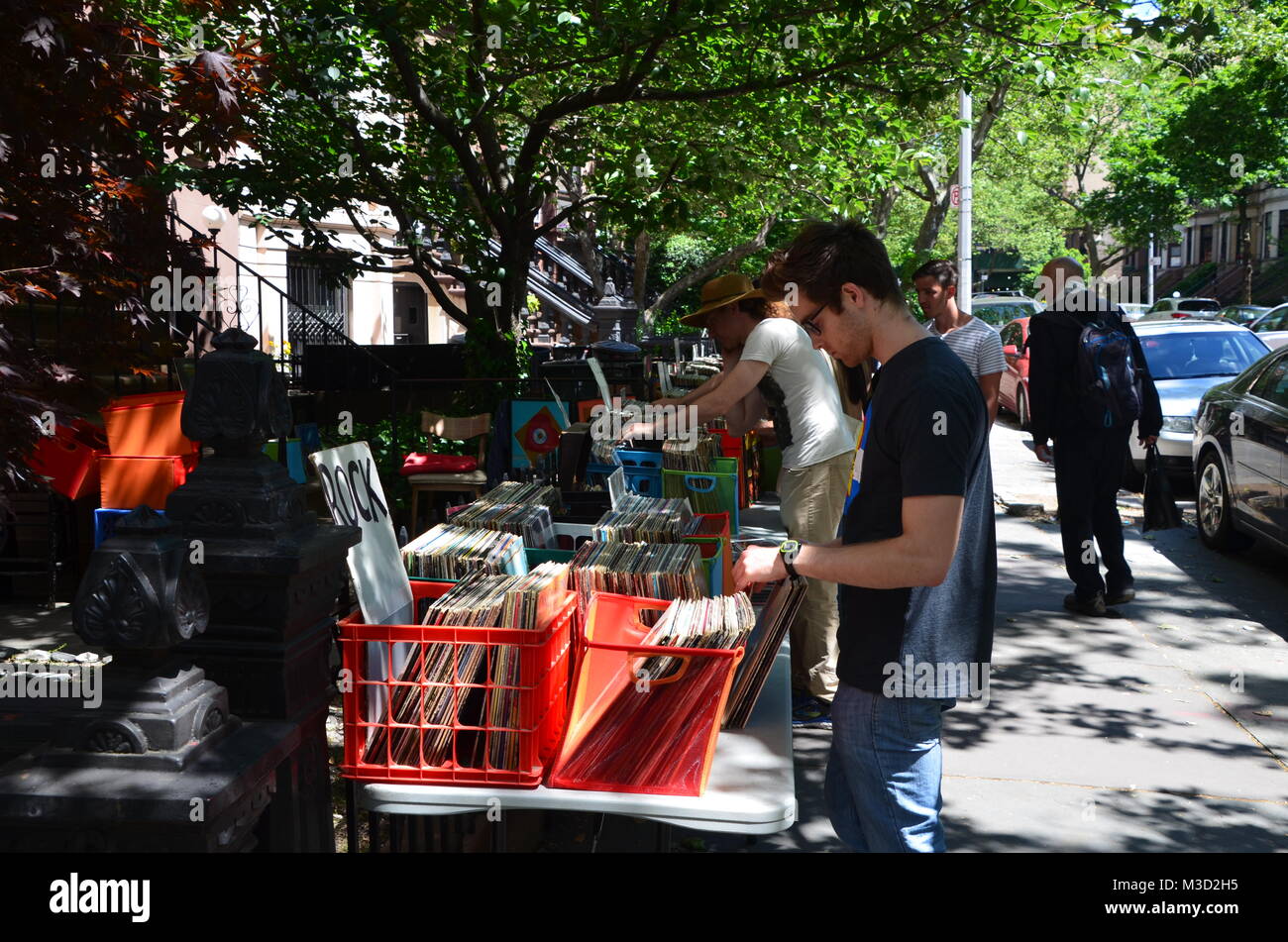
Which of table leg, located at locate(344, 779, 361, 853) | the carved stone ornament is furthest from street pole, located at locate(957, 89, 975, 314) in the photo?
the carved stone ornament

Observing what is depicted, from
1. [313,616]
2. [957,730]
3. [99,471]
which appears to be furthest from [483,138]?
[313,616]

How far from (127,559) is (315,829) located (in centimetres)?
100

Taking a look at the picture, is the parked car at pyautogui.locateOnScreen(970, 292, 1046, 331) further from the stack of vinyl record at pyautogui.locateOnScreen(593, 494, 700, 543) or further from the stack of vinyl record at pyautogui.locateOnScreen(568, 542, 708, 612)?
the stack of vinyl record at pyautogui.locateOnScreen(568, 542, 708, 612)

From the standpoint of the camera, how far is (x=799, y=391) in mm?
5762

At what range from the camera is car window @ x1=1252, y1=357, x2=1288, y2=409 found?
9.05 meters

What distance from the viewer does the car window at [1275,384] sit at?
29.7 feet

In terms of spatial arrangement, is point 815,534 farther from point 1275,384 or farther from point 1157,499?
point 1275,384

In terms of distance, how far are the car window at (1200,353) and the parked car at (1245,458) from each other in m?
3.78

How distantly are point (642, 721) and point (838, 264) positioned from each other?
49.1 inches

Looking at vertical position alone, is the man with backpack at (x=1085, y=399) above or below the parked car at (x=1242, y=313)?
below

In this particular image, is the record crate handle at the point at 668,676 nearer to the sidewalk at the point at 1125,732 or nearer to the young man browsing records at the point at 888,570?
the young man browsing records at the point at 888,570

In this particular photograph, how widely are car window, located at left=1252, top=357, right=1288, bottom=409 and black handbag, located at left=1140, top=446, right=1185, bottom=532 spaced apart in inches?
54.9

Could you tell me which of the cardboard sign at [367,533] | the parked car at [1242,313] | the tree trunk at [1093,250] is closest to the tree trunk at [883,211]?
the parked car at [1242,313]
